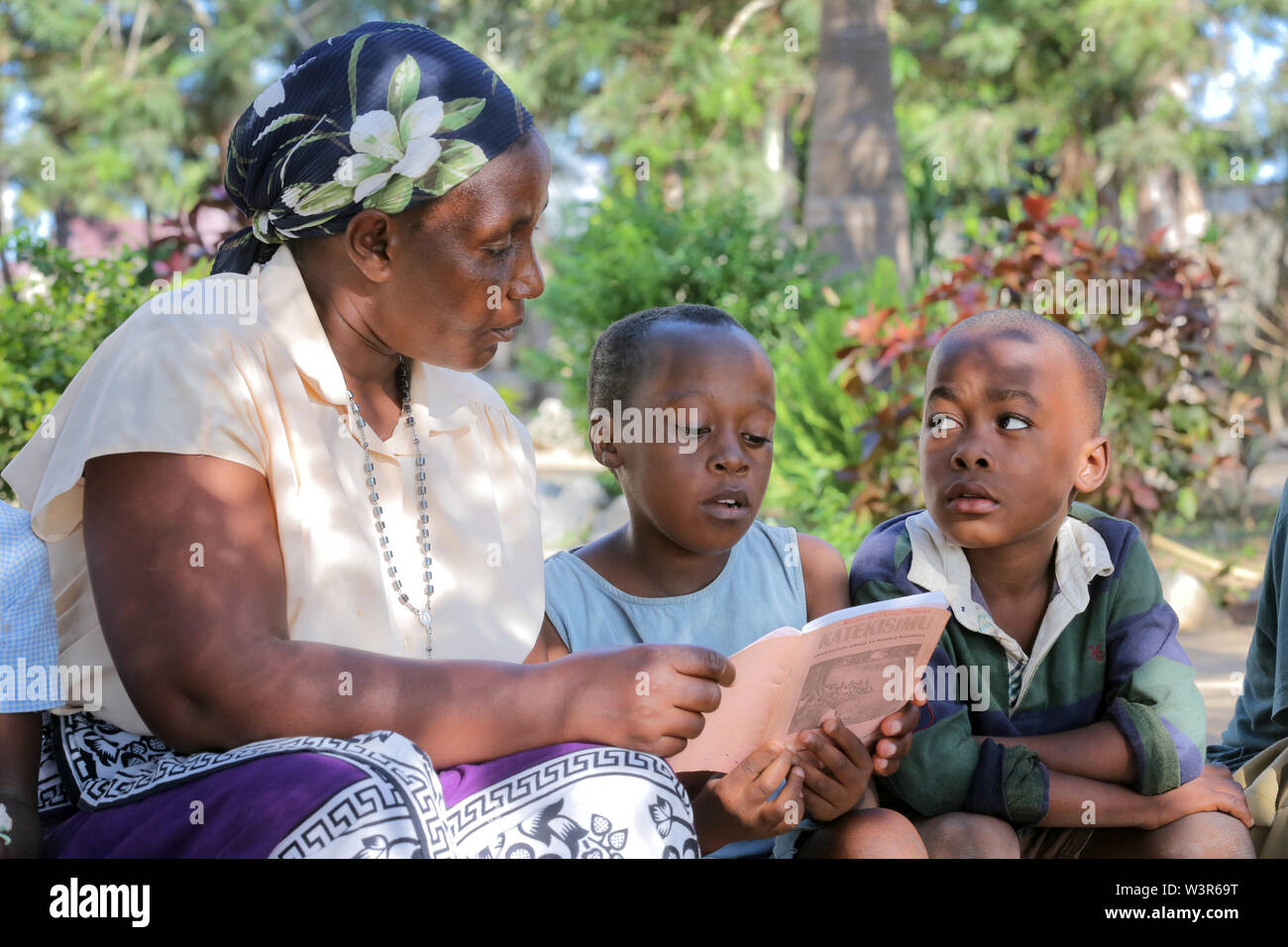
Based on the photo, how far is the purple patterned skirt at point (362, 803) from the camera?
155 centimetres

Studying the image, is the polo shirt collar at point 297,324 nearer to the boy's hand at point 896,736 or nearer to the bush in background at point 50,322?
the boy's hand at point 896,736

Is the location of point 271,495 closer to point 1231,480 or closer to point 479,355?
point 479,355

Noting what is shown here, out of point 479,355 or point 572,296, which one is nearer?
point 479,355

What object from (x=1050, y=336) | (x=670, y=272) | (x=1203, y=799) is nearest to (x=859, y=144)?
(x=670, y=272)

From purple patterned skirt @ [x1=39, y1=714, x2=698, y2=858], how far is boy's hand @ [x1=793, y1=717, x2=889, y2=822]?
382 millimetres

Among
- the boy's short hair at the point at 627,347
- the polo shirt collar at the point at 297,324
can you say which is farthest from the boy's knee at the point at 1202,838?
the polo shirt collar at the point at 297,324

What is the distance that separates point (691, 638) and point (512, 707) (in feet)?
2.58

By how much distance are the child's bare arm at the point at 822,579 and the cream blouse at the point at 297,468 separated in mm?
625

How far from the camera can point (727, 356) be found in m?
2.51

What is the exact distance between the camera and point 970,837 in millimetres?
2211

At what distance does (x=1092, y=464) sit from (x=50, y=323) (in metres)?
4.43
